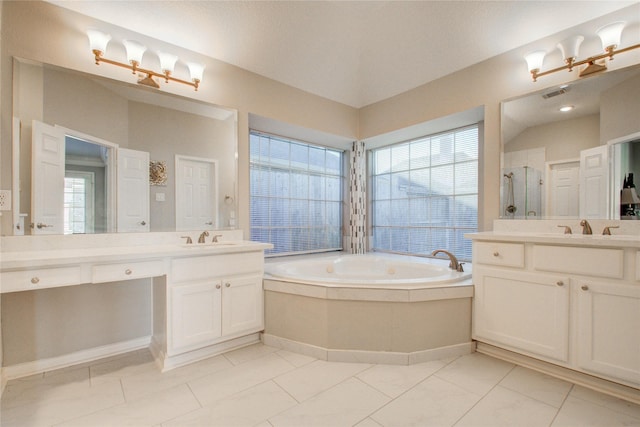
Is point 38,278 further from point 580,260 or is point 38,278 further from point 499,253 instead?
point 580,260

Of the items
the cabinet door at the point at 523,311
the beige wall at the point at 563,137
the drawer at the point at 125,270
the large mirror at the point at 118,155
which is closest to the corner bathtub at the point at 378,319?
the cabinet door at the point at 523,311

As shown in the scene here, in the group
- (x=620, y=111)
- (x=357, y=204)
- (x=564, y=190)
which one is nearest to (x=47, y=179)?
(x=357, y=204)

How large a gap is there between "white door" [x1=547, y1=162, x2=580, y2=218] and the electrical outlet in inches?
142

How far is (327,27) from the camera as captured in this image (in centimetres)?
265

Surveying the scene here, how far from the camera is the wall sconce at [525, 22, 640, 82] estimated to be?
1834 millimetres

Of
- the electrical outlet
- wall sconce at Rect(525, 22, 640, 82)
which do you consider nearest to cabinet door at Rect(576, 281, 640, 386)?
wall sconce at Rect(525, 22, 640, 82)

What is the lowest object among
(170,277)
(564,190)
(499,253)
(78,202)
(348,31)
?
(170,277)

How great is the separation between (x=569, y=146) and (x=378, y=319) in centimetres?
189

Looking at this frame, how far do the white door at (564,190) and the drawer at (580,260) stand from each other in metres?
0.55

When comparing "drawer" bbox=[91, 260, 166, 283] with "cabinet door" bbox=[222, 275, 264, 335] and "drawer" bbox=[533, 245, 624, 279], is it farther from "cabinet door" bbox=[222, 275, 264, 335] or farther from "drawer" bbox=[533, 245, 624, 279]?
"drawer" bbox=[533, 245, 624, 279]

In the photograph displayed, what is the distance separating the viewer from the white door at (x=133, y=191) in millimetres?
2086

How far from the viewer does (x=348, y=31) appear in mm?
2760

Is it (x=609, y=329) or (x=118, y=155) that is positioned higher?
(x=118, y=155)

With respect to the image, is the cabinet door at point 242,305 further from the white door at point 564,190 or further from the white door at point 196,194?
the white door at point 564,190
